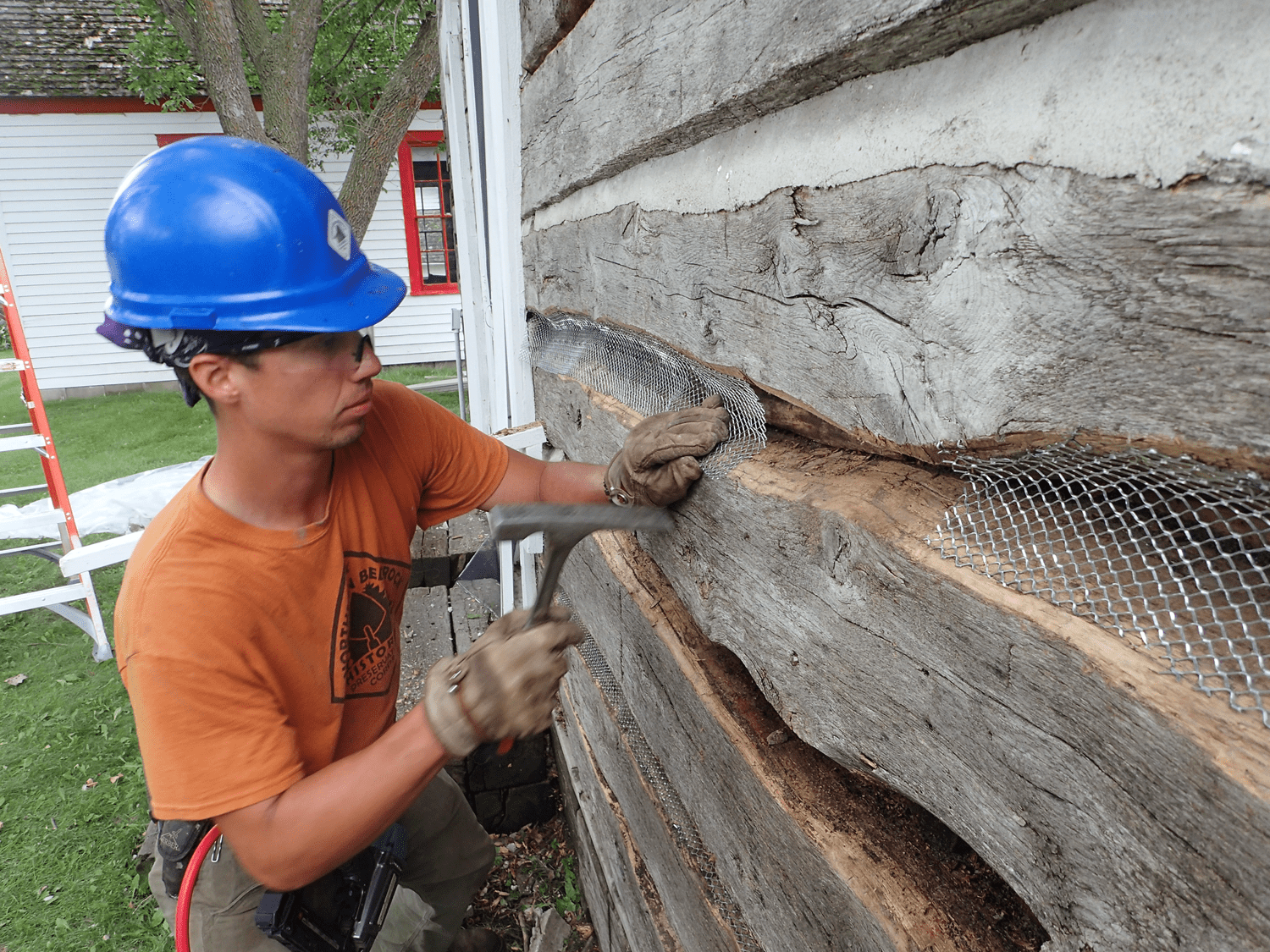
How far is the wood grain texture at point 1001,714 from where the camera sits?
56 cm

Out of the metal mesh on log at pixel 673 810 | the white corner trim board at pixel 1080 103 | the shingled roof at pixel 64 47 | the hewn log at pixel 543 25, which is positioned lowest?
the metal mesh on log at pixel 673 810

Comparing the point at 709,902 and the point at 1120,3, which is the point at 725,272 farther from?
the point at 709,902

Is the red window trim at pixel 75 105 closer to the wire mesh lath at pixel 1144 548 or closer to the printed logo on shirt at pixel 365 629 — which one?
the printed logo on shirt at pixel 365 629

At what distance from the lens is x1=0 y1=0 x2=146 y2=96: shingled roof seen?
1053cm

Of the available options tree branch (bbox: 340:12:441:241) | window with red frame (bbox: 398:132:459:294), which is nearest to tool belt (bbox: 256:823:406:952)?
tree branch (bbox: 340:12:441:241)

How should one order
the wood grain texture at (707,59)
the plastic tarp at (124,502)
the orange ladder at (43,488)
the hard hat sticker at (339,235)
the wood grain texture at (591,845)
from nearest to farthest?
the wood grain texture at (707,59) → the hard hat sticker at (339,235) → the wood grain texture at (591,845) → the orange ladder at (43,488) → the plastic tarp at (124,502)

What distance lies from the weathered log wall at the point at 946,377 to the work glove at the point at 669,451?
0.21 ft

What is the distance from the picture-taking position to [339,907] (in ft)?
6.55

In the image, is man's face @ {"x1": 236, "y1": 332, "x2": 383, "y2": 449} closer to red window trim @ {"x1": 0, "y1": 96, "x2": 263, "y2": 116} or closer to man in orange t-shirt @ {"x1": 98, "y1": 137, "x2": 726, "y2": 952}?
man in orange t-shirt @ {"x1": 98, "y1": 137, "x2": 726, "y2": 952}

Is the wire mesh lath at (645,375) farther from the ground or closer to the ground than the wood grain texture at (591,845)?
farther from the ground

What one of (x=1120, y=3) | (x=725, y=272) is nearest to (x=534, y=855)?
(x=725, y=272)

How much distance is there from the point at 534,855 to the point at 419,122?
1182cm

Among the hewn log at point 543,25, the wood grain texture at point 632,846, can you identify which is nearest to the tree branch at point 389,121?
the hewn log at point 543,25

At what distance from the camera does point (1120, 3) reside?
591 millimetres
